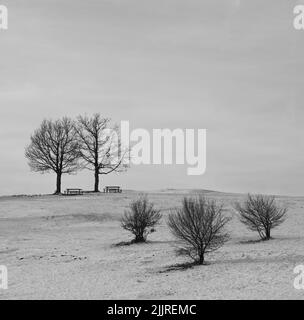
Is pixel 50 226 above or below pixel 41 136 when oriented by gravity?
below

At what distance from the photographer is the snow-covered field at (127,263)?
14.9 meters

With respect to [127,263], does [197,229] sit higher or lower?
higher

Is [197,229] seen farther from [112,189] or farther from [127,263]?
[112,189]

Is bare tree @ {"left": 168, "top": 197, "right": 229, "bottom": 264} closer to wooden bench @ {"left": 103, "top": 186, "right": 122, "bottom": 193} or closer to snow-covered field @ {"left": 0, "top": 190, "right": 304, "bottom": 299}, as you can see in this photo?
snow-covered field @ {"left": 0, "top": 190, "right": 304, "bottom": 299}

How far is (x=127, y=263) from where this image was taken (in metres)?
20.6

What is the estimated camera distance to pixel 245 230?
30016 mm

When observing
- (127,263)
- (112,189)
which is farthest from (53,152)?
(127,263)

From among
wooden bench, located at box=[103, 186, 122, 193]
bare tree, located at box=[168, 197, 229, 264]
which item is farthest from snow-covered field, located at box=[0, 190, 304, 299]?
wooden bench, located at box=[103, 186, 122, 193]

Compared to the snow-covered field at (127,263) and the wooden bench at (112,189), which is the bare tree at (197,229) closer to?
the snow-covered field at (127,263)

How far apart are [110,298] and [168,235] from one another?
47.7ft

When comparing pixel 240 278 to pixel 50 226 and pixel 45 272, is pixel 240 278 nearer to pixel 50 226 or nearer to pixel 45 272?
pixel 45 272

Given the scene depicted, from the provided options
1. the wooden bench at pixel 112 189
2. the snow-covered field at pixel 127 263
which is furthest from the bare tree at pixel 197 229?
the wooden bench at pixel 112 189
